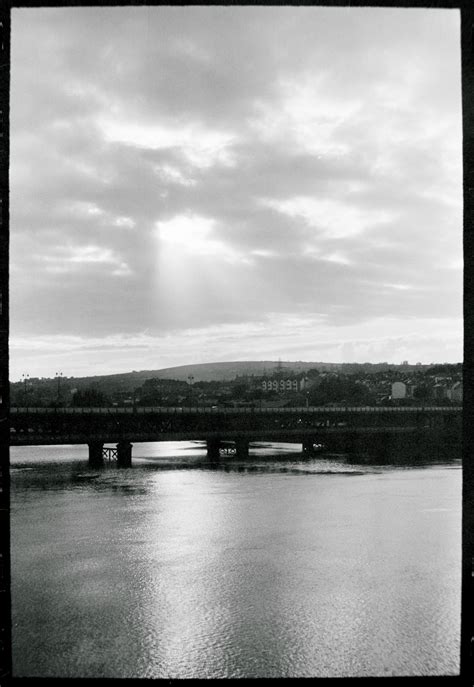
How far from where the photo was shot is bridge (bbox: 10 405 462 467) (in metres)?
24.0

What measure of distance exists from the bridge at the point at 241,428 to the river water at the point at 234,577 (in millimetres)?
4923

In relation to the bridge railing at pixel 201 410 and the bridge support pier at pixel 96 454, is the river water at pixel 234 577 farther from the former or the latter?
the bridge railing at pixel 201 410

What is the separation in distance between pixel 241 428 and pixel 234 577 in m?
18.0

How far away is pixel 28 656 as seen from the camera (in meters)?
7.00

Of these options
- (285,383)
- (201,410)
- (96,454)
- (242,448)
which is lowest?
(242,448)

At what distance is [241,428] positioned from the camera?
28.2 metres

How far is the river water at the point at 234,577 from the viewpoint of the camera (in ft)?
23.2

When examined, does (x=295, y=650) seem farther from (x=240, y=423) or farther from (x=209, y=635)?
(x=240, y=423)

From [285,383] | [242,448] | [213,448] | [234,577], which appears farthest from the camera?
[285,383]

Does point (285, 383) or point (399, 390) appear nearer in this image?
point (399, 390)

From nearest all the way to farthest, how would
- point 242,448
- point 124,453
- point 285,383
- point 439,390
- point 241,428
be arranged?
point 124,453 < point 242,448 < point 241,428 < point 439,390 < point 285,383

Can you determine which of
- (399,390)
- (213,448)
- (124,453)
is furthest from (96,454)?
(399,390)

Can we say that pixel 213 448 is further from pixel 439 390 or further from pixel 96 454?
pixel 439 390

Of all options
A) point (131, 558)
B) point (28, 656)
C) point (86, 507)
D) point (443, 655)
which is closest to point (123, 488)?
point (86, 507)
